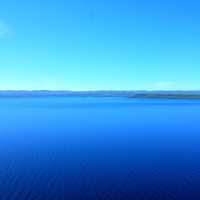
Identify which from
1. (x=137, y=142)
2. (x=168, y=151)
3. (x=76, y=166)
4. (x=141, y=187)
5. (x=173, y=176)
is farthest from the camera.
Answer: (x=137, y=142)

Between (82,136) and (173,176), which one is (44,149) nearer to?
(82,136)

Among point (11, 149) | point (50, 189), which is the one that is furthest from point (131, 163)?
point (11, 149)

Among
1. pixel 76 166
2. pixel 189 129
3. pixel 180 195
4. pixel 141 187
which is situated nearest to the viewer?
pixel 180 195

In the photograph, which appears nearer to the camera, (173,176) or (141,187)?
(141,187)

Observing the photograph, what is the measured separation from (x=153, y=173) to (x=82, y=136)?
1041 cm

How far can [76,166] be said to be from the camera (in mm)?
13289

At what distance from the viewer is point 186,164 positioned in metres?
13.7

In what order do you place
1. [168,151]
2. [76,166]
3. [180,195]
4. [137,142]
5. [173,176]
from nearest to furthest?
[180,195] → [173,176] → [76,166] → [168,151] → [137,142]

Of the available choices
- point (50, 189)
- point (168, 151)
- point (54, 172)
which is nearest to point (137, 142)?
point (168, 151)

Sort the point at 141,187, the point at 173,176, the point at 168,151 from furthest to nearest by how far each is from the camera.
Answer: the point at 168,151
the point at 173,176
the point at 141,187

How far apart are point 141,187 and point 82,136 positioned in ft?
38.5

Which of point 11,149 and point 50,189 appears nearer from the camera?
point 50,189

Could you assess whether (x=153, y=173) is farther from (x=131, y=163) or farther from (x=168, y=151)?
(x=168, y=151)

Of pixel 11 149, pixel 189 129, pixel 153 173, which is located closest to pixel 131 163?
pixel 153 173
